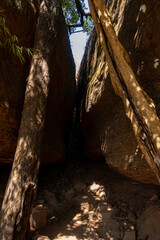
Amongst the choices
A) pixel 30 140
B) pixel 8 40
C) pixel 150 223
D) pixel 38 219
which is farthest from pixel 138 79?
pixel 38 219

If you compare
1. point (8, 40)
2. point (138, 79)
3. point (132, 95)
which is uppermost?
point (8, 40)

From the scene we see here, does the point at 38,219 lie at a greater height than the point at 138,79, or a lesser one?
lesser

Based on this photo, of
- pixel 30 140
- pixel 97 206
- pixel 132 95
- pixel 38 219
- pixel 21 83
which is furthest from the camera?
pixel 97 206

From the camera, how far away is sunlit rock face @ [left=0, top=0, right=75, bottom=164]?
3.94 metres

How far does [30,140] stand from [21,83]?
1746 mm

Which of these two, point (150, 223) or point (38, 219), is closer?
point (150, 223)

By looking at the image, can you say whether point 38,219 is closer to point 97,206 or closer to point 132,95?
point 97,206

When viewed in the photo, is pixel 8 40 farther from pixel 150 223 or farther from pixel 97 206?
pixel 150 223

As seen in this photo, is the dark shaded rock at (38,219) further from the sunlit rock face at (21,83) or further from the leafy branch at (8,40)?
the leafy branch at (8,40)

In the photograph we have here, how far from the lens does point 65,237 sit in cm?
353

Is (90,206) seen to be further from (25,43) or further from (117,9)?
(117,9)

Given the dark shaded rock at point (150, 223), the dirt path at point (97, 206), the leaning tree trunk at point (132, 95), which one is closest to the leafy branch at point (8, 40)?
the leaning tree trunk at point (132, 95)

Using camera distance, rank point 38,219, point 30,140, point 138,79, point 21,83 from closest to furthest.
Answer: point 30,140, point 138,79, point 38,219, point 21,83

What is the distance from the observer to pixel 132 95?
8.93 ft
